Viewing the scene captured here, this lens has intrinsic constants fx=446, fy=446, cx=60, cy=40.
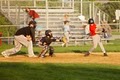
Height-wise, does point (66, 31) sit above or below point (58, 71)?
above

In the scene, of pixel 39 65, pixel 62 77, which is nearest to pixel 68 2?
pixel 39 65

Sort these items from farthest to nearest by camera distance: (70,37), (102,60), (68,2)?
→ 1. (68,2)
2. (70,37)
3. (102,60)

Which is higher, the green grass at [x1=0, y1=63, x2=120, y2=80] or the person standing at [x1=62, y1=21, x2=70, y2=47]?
the person standing at [x1=62, y1=21, x2=70, y2=47]

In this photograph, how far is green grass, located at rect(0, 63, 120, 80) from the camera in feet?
43.4

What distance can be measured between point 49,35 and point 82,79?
25.0 ft

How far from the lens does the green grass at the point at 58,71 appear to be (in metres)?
13.2

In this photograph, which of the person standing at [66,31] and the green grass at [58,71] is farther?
the person standing at [66,31]

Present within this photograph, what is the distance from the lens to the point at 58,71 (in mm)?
14688

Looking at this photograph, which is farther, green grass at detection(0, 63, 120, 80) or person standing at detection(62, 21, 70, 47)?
person standing at detection(62, 21, 70, 47)

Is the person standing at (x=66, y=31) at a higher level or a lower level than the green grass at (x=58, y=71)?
higher

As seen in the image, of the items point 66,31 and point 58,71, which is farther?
point 66,31

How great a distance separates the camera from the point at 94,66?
642 inches

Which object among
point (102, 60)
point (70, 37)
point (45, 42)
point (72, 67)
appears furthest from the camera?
point (70, 37)

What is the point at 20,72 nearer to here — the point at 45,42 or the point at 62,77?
the point at 62,77
